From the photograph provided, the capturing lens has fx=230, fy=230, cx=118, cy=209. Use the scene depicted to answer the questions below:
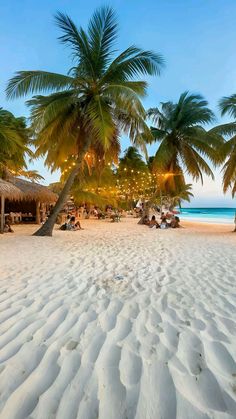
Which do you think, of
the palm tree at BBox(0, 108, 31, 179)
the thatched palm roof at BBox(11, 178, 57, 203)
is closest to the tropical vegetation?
the palm tree at BBox(0, 108, 31, 179)

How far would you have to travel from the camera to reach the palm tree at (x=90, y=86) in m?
8.30

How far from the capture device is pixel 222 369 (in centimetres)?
168

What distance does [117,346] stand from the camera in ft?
6.59

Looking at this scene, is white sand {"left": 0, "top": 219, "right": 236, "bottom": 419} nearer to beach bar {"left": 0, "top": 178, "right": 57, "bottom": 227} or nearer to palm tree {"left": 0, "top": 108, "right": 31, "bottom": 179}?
beach bar {"left": 0, "top": 178, "right": 57, "bottom": 227}

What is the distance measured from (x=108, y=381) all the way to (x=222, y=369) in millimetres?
835

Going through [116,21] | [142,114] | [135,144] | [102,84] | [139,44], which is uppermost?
[116,21]

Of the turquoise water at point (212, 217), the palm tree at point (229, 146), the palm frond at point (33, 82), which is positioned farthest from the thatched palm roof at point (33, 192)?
the turquoise water at point (212, 217)

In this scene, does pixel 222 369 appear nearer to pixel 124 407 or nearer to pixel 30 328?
pixel 124 407

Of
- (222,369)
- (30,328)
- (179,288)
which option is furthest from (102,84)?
(222,369)

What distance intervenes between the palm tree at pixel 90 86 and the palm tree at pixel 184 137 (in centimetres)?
550

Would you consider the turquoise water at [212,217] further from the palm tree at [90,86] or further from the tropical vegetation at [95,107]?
the palm tree at [90,86]

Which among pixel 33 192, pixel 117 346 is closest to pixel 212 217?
pixel 33 192

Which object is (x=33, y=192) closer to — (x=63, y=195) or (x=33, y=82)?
(x=63, y=195)

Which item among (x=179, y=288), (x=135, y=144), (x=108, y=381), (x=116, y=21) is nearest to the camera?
(x=108, y=381)
